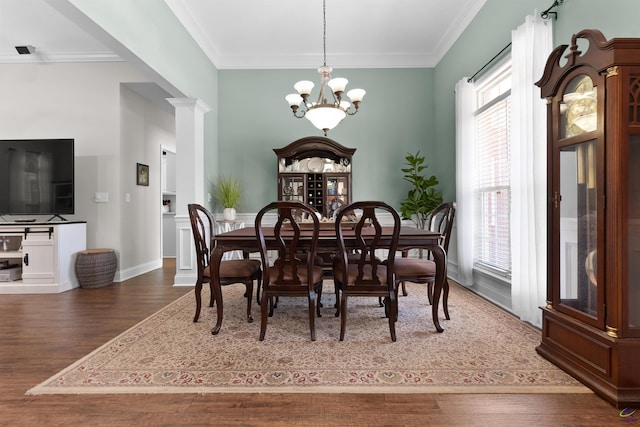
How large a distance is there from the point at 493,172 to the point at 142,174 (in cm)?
485

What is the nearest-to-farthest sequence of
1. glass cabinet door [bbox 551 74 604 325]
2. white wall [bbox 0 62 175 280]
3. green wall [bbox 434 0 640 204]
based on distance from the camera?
1. glass cabinet door [bbox 551 74 604 325]
2. green wall [bbox 434 0 640 204]
3. white wall [bbox 0 62 175 280]

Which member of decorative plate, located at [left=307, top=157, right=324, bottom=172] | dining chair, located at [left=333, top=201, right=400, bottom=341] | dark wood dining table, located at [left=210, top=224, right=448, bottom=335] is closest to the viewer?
dining chair, located at [left=333, top=201, right=400, bottom=341]

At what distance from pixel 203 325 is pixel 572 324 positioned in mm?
2485

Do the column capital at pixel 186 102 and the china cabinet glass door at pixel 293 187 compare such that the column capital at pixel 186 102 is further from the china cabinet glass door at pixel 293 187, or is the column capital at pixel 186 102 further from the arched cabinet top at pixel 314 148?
the china cabinet glass door at pixel 293 187

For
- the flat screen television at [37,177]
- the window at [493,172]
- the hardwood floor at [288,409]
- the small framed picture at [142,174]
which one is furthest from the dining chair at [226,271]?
the small framed picture at [142,174]

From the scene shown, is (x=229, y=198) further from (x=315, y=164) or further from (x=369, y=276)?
(x=369, y=276)

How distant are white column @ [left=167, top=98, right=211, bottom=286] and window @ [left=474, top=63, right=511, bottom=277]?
344cm

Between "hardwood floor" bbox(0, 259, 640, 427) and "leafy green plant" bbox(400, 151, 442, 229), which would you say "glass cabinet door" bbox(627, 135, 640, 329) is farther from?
"leafy green plant" bbox(400, 151, 442, 229)

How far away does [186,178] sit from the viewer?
13.6 feet

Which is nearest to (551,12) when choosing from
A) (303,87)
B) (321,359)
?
(303,87)

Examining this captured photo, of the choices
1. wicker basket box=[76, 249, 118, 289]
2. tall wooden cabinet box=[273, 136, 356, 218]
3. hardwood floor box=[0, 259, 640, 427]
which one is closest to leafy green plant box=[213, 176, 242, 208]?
tall wooden cabinet box=[273, 136, 356, 218]

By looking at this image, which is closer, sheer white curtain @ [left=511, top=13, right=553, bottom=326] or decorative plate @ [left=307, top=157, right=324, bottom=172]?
sheer white curtain @ [left=511, top=13, right=553, bottom=326]

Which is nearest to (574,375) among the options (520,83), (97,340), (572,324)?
(572,324)

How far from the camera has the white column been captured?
4070 mm
